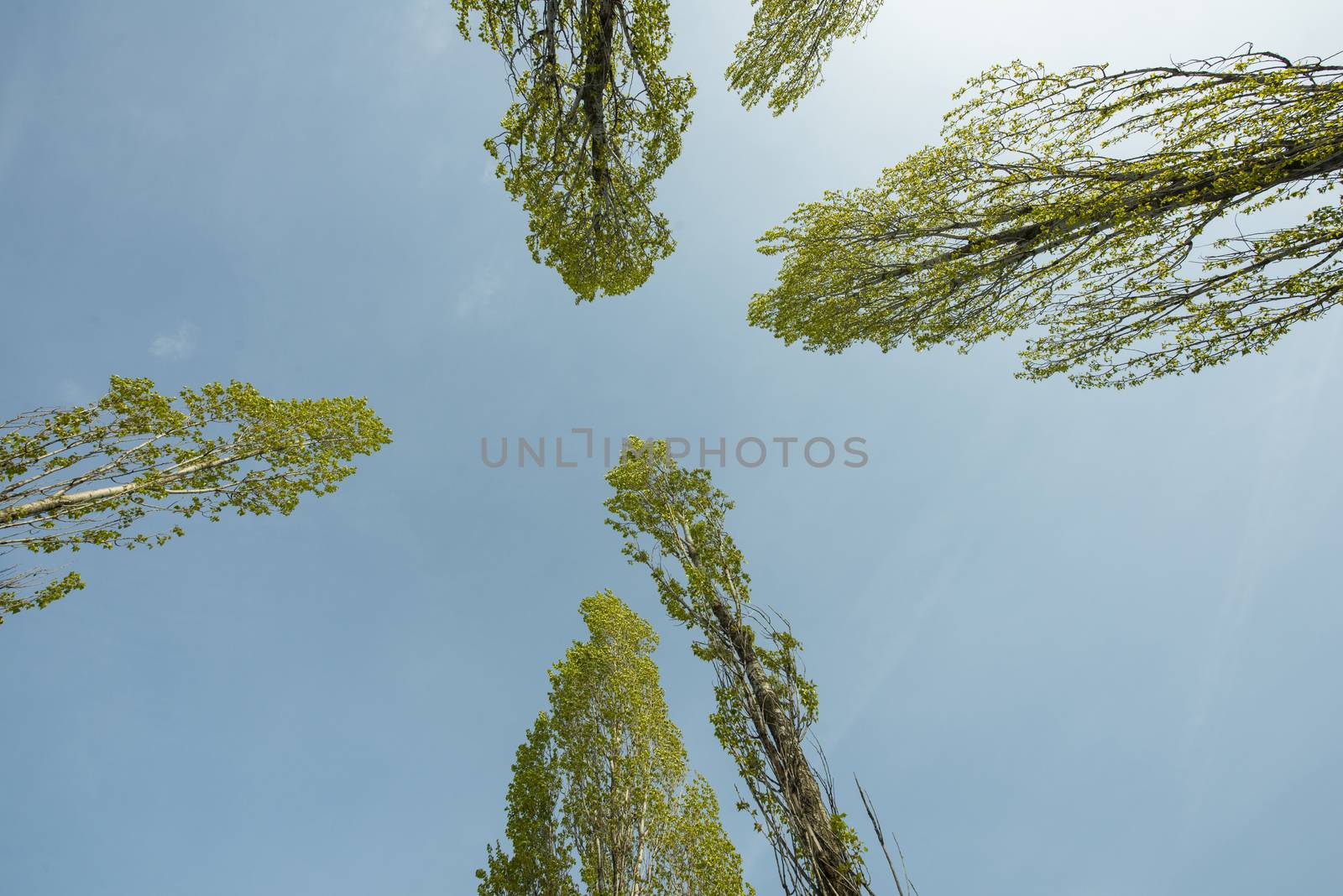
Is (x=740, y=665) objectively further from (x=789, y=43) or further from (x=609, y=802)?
(x=789, y=43)

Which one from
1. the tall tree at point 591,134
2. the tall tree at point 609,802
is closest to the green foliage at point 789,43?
the tall tree at point 591,134

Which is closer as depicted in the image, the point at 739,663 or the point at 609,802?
the point at 739,663

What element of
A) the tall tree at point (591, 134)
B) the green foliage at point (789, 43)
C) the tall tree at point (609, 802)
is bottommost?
the tall tree at point (609, 802)

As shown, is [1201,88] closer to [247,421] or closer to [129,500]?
[247,421]

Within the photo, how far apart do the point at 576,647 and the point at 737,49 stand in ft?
37.1

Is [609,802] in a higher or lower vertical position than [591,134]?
lower

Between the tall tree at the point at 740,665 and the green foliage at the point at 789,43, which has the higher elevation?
the green foliage at the point at 789,43

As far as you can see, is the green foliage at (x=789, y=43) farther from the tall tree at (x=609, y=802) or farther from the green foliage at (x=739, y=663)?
the tall tree at (x=609, y=802)

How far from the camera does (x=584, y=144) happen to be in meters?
5.52

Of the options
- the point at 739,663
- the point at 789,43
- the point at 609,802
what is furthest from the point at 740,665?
the point at 789,43

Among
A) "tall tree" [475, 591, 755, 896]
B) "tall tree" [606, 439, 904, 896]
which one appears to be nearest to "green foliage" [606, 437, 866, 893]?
"tall tree" [606, 439, 904, 896]

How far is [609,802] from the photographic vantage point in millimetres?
6789

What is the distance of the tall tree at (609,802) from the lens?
6.17 meters

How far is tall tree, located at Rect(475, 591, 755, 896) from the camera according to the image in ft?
20.2
